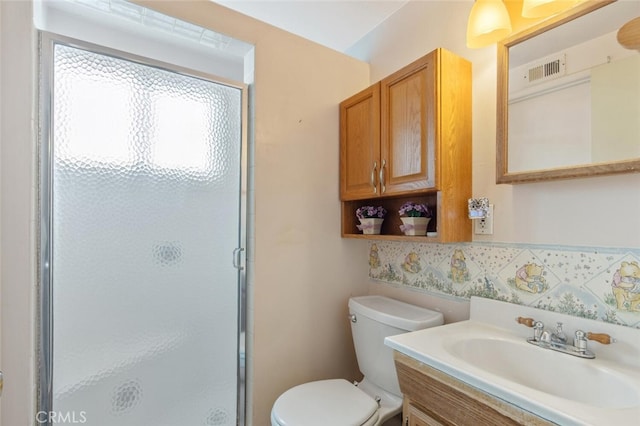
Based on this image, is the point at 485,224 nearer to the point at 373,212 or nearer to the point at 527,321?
the point at 527,321

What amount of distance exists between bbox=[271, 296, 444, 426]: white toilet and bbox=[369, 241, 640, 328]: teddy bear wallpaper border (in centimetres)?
19

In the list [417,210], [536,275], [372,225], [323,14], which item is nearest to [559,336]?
[536,275]

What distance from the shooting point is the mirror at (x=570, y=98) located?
0.98 meters

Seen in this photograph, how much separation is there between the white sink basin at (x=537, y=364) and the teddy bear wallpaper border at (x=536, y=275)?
0.05 m

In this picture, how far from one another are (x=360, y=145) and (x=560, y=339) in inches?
47.9

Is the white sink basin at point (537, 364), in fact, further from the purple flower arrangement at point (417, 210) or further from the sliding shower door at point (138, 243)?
the sliding shower door at point (138, 243)

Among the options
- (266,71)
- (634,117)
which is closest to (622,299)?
(634,117)

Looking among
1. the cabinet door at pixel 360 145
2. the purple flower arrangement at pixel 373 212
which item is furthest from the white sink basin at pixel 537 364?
the cabinet door at pixel 360 145

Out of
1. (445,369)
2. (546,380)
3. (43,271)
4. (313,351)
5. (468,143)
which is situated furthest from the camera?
(313,351)

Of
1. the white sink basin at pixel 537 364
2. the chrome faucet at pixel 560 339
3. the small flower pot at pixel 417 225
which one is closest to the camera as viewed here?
the white sink basin at pixel 537 364

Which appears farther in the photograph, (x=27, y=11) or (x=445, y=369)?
(x=27, y=11)

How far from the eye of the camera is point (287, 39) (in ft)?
5.65

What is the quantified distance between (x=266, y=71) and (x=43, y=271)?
4.25 feet

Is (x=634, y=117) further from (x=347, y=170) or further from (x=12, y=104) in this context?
(x=12, y=104)
